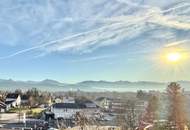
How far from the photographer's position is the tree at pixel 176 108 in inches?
965

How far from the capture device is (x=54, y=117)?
4859 centimetres

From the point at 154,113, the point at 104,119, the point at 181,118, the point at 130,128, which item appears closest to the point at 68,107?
the point at 104,119

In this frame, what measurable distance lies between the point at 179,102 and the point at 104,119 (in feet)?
66.8

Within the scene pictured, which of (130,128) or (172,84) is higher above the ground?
(172,84)

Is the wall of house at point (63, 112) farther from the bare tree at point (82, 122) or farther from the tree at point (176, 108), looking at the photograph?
the tree at point (176, 108)

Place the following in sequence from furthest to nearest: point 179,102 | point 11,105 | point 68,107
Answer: point 11,105 < point 68,107 < point 179,102

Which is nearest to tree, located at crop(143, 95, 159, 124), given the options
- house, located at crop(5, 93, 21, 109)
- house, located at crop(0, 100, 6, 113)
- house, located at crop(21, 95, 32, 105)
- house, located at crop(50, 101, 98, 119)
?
house, located at crop(50, 101, 98, 119)

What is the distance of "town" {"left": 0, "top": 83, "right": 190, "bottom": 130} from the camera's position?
86.6 ft

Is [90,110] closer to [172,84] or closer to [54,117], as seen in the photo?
[54,117]

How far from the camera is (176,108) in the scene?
25.7 meters

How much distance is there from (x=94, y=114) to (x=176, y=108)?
24446 mm

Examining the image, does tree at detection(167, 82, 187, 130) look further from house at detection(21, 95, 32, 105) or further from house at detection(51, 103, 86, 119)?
house at detection(21, 95, 32, 105)

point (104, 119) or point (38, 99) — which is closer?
point (104, 119)

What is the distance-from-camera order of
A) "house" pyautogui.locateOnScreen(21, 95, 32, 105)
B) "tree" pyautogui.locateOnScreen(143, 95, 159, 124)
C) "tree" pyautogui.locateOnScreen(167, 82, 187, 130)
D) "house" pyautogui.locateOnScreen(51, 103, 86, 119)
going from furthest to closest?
"house" pyautogui.locateOnScreen(21, 95, 32, 105) → "house" pyautogui.locateOnScreen(51, 103, 86, 119) → "tree" pyautogui.locateOnScreen(143, 95, 159, 124) → "tree" pyautogui.locateOnScreen(167, 82, 187, 130)
